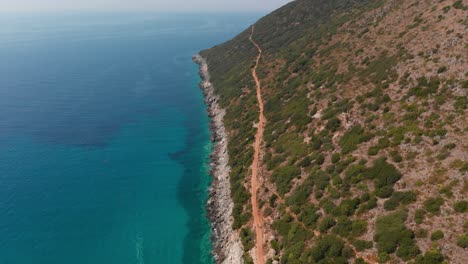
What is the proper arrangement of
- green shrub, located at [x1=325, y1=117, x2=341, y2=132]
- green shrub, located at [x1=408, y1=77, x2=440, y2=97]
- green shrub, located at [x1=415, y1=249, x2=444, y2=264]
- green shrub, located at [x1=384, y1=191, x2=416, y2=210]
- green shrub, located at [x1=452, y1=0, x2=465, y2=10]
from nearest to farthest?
green shrub, located at [x1=415, y1=249, x2=444, y2=264] → green shrub, located at [x1=384, y1=191, x2=416, y2=210] → green shrub, located at [x1=408, y1=77, x2=440, y2=97] → green shrub, located at [x1=325, y1=117, x2=341, y2=132] → green shrub, located at [x1=452, y1=0, x2=465, y2=10]

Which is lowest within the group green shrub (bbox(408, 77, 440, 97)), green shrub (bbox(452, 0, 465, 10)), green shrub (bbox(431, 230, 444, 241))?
green shrub (bbox(431, 230, 444, 241))

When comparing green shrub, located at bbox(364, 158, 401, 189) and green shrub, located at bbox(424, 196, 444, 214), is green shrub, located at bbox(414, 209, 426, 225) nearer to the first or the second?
green shrub, located at bbox(424, 196, 444, 214)

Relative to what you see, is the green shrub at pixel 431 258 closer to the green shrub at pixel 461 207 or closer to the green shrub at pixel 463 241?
the green shrub at pixel 463 241

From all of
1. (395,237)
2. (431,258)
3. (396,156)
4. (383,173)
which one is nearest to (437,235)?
(431,258)

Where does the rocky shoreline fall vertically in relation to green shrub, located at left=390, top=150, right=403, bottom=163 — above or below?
below

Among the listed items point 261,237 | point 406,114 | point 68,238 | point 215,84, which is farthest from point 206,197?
point 215,84

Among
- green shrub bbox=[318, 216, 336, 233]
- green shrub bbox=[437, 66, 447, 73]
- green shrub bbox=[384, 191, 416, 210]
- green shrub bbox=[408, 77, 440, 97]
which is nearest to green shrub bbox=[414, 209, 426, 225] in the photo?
green shrub bbox=[384, 191, 416, 210]
